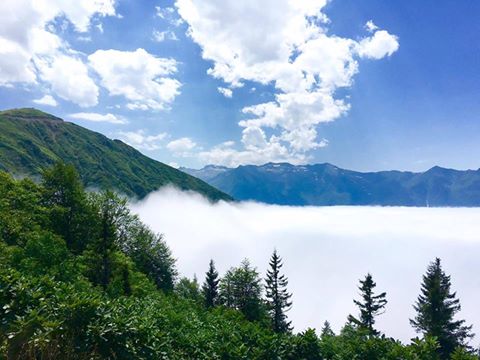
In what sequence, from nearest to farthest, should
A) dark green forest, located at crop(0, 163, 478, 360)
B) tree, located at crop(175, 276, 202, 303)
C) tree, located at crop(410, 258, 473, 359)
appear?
dark green forest, located at crop(0, 163, 478, 360) < tree, located at crop(410, 258, 473, 359) < tree, located at crop(175, 276, 202, 303)

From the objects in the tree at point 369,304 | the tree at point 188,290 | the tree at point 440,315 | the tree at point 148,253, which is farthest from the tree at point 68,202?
the tree at point 369,304

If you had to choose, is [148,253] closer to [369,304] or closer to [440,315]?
[369,304]

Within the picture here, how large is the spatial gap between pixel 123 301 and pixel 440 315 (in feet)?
159

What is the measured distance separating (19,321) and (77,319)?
4.72ft

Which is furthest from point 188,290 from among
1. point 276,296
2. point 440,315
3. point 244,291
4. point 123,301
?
point 123,301

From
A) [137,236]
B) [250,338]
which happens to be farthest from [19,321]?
[137,236]

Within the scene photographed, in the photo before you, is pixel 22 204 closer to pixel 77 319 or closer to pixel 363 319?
pixel 77 319

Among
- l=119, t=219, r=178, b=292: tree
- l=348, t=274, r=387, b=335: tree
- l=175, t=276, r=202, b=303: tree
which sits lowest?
l=175, t=276, r=202, b=303: tree

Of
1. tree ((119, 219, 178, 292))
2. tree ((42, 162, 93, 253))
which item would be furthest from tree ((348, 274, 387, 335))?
tree ((42, 162, 93, 253))

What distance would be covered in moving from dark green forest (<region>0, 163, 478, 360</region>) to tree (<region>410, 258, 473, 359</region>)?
152 mm

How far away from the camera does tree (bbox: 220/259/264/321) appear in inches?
2594

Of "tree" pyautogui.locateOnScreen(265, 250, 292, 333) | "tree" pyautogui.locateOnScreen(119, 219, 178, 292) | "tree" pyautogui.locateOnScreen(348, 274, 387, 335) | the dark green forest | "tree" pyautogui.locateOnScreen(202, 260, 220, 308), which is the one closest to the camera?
the dark green forest

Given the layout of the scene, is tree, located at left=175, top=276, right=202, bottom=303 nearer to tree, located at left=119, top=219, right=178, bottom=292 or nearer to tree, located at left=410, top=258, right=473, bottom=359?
tree, located at left=119, top=219, right=178, bottom=292

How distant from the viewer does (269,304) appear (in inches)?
2699
